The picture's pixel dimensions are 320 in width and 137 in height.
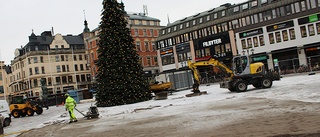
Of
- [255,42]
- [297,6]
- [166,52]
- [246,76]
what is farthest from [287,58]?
[246,76]

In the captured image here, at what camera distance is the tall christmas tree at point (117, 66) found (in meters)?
29.2

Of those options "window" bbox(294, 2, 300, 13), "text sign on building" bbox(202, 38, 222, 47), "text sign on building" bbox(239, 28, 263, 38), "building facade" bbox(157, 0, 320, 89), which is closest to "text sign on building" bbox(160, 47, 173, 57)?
"building facade" bbox(157, 0, 320, 89)

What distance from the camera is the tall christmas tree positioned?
29219 mm

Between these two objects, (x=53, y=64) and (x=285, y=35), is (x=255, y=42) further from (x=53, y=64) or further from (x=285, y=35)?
(x=53, y=64)

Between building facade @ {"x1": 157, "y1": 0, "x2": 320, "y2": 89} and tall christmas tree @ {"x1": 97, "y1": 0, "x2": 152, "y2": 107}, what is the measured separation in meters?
23.3

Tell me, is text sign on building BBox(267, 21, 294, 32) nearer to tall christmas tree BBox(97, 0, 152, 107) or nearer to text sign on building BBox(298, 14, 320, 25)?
text sign on building BBox(298, 14, 320, 25)

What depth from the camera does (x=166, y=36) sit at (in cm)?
6931

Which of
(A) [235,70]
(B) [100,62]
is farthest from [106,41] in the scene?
(A) [235,70]

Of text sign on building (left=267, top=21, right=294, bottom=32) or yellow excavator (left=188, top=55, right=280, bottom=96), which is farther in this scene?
text sign on building (left=267, top=21, right=294, bottom=32)

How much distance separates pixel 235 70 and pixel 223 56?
3323cm

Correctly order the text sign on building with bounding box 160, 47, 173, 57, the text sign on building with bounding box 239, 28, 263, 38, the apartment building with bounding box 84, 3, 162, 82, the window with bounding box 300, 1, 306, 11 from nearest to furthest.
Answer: the window with bounding box 300, 1, 306, 11
the text sign on building with bounding box 239, 28, 263, 38
the text sign on building with bounding box 160, 47, 173, 57
the apartment building with bounding box 84, 3, 162, 82

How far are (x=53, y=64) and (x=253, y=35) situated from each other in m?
52.1

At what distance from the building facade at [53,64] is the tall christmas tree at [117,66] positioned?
173ft

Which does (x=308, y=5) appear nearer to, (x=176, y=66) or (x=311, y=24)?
(x=311, y=24)
